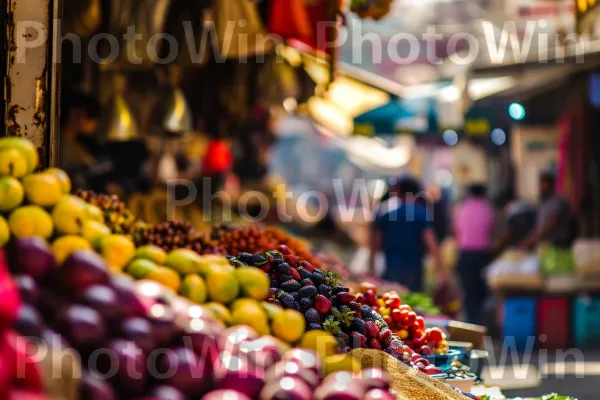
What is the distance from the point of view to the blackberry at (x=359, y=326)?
147 inches

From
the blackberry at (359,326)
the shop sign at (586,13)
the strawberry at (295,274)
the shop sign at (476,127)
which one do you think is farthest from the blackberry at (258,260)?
the shop sign at (476,127)

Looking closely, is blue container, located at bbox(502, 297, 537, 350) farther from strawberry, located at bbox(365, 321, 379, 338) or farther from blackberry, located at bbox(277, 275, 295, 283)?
blackberry, located at bbox(277, 275, 295, 283)

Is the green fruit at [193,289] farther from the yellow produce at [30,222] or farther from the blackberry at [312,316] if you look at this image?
the blackberry at [312,316]

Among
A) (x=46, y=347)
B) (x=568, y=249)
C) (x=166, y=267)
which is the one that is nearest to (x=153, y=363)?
(x=46, y=347)

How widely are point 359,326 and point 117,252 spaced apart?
3.74 ft

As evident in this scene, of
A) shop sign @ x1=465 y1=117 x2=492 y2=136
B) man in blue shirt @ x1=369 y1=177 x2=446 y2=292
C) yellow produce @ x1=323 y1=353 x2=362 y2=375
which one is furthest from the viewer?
shop sign @ x1=465 y1=117 x2=492 y2=136

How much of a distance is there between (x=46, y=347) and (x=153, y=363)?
31cm

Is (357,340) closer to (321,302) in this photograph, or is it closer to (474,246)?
(321,302)

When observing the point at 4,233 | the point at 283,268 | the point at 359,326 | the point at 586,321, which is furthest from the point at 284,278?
the point at 586,321

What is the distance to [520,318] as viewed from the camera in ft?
40.7

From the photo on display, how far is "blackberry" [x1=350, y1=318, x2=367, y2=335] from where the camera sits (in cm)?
373

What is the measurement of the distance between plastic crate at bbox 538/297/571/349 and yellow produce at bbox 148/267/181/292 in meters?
10.0

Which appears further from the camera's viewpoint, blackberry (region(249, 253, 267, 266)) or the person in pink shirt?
the person in pink shirt

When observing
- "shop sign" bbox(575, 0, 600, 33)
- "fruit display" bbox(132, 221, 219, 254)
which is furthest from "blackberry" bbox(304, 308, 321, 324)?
"shop sign" bbox(575, 0, 600, 33)
